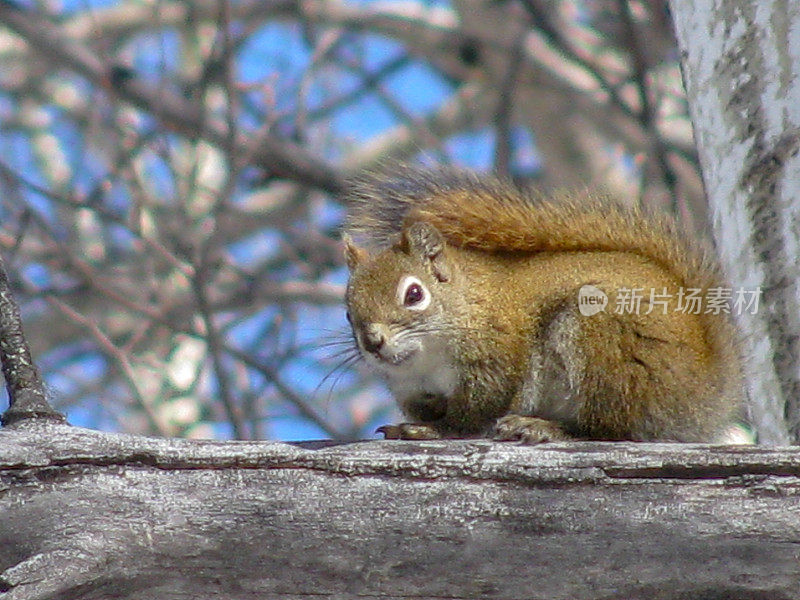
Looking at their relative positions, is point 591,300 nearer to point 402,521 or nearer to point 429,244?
point 429,244

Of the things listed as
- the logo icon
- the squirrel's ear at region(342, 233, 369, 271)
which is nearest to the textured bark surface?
the logo icon

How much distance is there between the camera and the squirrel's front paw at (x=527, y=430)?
252cm

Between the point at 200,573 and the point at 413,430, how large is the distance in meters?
0.77

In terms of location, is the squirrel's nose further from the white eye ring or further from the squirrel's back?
the squirrel's back

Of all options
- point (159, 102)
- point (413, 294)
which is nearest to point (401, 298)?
point (413, 294)

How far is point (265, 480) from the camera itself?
2211mm

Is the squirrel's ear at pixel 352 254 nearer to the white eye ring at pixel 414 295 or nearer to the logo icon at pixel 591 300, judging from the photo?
the white eye ring at pixel 414 295

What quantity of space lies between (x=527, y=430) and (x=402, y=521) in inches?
19.5

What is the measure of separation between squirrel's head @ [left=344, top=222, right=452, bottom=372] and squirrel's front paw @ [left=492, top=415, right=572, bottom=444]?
1.09 feet

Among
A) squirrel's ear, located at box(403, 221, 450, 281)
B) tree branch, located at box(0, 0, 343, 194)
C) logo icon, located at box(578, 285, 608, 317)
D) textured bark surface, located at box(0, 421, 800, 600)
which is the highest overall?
tree branch, located at box(0, 0, 343, 194)

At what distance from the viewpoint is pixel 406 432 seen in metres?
2.78

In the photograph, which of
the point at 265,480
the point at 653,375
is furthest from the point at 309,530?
the point at 653,375

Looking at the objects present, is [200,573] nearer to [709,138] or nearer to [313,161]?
[709,138]

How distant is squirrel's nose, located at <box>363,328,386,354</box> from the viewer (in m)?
2.88
